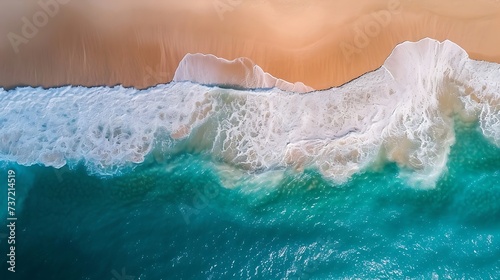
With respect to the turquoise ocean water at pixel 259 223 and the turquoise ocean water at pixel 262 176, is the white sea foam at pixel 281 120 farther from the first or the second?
the turquoise ocean water at pixel 259 223

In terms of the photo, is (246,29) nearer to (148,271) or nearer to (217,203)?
(217,203)

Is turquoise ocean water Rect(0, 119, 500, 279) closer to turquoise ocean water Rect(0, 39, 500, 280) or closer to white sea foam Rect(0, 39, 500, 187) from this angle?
turquoise ocean water Rect(0, 39, 500, 280)

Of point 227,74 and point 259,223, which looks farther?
point 227,74

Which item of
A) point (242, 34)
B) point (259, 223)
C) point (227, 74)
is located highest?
point (242, 34)

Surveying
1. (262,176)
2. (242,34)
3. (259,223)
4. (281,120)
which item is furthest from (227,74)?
(259,223)

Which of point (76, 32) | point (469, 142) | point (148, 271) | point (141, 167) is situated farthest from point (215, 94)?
point (469, 142)

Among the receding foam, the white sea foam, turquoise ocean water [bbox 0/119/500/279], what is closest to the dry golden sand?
the receding foam

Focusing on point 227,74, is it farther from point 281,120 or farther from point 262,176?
point 262,176
